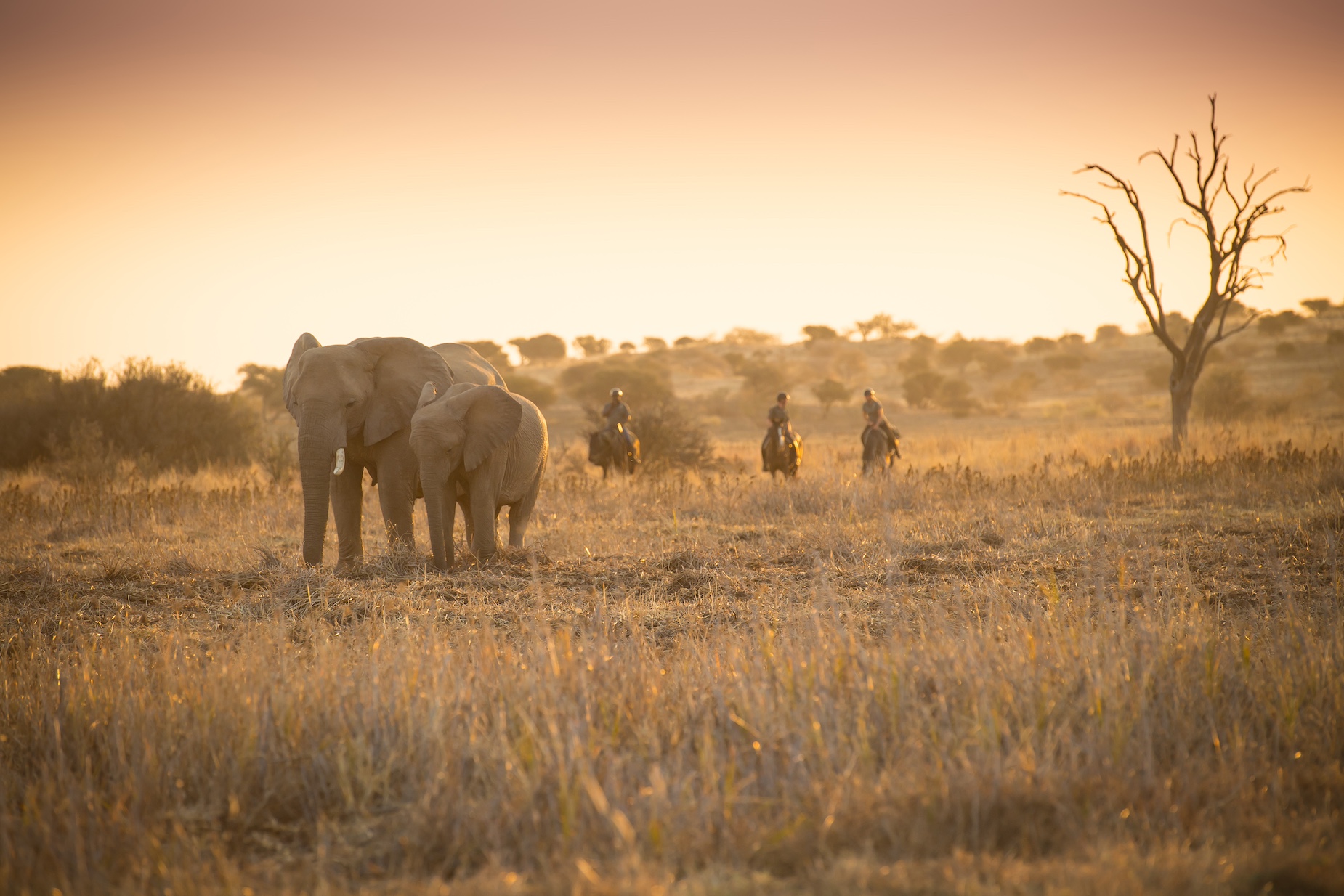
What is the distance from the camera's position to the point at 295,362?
8.73 m

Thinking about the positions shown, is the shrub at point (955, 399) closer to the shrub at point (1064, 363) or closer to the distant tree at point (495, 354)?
the shrub at point (1064, 363)

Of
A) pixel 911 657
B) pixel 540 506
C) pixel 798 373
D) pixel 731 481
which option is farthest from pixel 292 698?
pixel 798 373

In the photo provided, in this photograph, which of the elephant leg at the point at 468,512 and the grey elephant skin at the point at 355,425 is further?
the elephant leg at the point at 468,512

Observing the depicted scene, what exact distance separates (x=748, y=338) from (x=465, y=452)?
77.1 metres

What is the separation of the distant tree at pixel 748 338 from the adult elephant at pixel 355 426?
73.2 metres

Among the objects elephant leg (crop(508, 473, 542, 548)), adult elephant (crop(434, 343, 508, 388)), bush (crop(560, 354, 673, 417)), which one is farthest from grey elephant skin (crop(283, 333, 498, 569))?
bush (crop(560, 354, 673, 417))

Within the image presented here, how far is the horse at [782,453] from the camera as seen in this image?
16.0m

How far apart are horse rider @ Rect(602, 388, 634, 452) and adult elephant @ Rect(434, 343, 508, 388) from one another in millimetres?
5155

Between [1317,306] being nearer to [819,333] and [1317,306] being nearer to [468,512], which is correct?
[819,333]

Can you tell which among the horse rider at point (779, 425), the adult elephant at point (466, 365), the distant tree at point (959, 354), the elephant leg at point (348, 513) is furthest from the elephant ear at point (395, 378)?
the distant tree at point (959, 354)

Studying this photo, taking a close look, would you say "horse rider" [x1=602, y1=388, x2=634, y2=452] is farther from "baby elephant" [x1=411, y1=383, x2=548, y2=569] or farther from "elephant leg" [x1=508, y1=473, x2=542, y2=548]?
"baby elephant" [x1=411, y1=383, x2=548, y2=569]

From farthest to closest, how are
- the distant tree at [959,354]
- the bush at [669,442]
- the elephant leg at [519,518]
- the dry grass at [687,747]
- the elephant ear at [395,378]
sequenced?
the distant tree at [959,354] < the bush at [669,442] < the elephant leg at [519,518] < the elephant ear at [395,378] < the dry grass at [687,747]

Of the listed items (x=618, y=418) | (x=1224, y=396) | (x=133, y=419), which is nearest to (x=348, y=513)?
(x=618, y=418)

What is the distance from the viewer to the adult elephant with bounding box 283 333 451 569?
7.95 m
